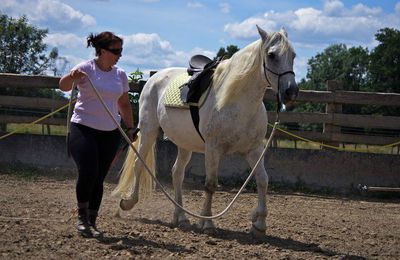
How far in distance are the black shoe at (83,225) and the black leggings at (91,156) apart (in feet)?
0.30

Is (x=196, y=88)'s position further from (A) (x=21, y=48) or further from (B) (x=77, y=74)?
(A) (x=21, y=48)

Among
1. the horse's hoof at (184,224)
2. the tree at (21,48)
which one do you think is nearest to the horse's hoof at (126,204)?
the horse's hoof at (184,224)

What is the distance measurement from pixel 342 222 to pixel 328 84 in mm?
4189

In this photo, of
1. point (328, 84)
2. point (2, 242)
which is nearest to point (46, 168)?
point (328, 84)

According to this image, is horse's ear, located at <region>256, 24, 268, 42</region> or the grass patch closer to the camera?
horse's ear, located at <region>256, 24, 268, 42</region>

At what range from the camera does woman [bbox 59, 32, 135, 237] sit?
18.3 feet

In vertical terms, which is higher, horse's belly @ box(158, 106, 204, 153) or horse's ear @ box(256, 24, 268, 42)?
horse's ear @ box(256, 24, 268, 42)

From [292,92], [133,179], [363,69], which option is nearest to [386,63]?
[363,69]

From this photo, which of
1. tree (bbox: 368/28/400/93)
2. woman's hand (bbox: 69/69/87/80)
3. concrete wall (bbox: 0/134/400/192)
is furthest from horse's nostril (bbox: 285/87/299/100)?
tree (bbox: 368/28/400/93)

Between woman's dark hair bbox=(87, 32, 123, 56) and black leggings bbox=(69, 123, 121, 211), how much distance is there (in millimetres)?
762

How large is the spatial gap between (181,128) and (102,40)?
188 centimetres

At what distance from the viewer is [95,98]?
573 cm

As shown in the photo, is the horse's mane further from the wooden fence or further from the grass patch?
the grass patch

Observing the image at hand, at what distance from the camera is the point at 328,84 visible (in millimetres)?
11312
